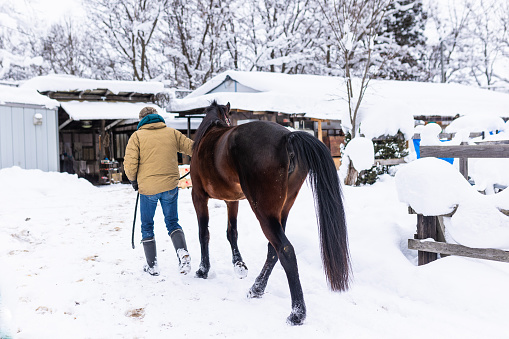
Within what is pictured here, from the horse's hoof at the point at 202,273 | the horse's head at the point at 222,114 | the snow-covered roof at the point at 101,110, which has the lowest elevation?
the horse's hoof at the point at 202,273

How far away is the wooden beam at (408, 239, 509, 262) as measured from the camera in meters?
3.20

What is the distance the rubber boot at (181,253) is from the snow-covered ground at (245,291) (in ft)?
0.41

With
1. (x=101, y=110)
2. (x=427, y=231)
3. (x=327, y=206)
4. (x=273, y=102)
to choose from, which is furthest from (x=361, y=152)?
(x=101, y=110)

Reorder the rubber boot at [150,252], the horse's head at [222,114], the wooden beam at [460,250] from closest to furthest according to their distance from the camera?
1. the wooden beam at [460,250]
2. the rubber boot at [150,252]
3. the horse's head at [222,114]

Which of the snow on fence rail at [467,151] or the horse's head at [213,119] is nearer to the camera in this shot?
the snow on fence rail at [467,151]

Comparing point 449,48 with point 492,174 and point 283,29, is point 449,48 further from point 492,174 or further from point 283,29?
point 492,174

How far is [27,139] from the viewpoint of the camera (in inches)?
477

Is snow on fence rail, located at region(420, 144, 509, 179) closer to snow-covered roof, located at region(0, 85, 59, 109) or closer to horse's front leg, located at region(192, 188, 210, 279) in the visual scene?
horse's front leg, located at region(192, 188, 210, 279)

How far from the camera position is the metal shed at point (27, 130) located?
1155cm

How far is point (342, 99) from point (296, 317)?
1267cm

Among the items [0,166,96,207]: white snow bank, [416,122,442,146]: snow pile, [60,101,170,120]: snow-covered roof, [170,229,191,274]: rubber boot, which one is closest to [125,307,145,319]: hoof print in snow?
[170,229,191,274]: rubber boot

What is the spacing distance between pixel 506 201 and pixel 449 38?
32076 mm

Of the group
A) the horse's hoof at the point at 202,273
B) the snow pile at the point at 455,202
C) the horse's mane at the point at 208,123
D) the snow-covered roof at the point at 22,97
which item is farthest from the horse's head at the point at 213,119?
the snow-covered roof at the point at 22,97

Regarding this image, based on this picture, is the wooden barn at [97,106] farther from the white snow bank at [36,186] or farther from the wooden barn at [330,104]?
the white snow bank at [36,186]
